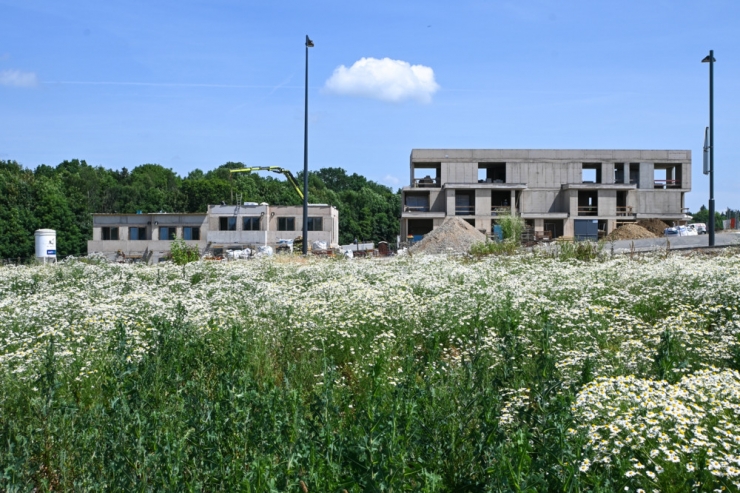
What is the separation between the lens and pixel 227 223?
5725 centimetres

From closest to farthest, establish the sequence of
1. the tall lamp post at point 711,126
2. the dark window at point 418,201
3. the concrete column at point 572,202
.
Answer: the tall lamp post at point 711,126 < the concrete column at point 572,202 < the dark window at point 418,201

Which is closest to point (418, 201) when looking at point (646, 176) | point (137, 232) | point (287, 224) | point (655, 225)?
point (287, 224)

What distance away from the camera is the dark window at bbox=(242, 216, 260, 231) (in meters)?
57.1

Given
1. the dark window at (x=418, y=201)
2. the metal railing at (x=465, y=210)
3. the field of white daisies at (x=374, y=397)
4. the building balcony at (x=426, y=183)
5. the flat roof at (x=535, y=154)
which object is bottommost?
the field of white daisies at (x=374, y=397)

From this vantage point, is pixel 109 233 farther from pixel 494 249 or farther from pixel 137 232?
pixel 494 249

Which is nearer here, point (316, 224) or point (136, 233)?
point (136, 233)

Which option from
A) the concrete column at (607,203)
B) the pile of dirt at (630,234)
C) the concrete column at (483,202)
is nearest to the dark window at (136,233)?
the concrete column at (483,202)

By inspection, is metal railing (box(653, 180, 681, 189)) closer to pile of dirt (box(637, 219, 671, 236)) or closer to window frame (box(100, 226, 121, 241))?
pile of dirt (box(637, 219, 671, 236))

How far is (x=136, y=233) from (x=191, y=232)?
5.05 m

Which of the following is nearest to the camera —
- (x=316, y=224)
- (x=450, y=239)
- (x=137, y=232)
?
(x=450, y=239)

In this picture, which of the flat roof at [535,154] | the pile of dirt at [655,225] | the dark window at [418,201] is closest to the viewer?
the pile of dirt at [655,225]

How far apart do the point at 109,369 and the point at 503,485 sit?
4.06 meters

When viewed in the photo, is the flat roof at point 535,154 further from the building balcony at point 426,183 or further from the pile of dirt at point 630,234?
the pile of dirt at point 630,234

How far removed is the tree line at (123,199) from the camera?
76.6m
